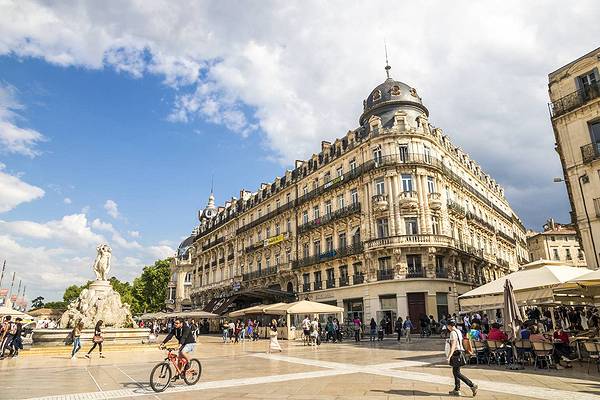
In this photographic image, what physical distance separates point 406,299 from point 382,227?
5.74 m

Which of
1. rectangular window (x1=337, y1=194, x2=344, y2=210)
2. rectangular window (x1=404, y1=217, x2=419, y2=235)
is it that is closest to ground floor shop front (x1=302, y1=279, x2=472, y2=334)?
rectangular window (x1=404, y1=217, x2=419, y2=235)

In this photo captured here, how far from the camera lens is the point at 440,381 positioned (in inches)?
362

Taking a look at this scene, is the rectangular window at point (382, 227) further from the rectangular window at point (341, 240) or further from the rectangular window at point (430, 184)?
the rectangular window at point (430, 184)

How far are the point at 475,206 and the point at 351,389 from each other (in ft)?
118

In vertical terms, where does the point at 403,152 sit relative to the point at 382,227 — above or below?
above

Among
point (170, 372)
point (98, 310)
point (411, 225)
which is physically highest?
point (411, 225)

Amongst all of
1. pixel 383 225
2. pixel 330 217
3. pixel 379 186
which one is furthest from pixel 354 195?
pixel 383 225

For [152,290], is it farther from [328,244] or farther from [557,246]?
[557,246]

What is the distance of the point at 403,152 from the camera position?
32188 millimetres

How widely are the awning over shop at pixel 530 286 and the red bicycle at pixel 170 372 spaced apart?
30.6ft

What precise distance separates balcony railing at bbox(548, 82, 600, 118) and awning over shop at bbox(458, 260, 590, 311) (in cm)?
1147

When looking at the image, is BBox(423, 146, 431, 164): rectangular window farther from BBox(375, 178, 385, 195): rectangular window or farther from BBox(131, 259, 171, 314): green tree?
BBox(131, 259, 171, 314): green tree

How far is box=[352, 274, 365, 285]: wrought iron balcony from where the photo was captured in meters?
31.7

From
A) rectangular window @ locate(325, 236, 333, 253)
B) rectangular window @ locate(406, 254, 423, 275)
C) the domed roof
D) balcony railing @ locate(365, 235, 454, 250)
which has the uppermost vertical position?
the domed roof
